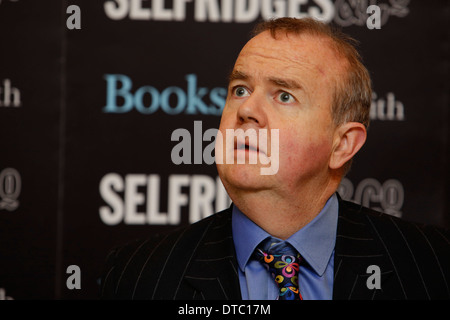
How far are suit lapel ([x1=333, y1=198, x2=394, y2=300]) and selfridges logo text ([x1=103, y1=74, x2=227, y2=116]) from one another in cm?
127

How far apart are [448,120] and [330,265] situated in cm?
165

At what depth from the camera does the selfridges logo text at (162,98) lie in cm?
304

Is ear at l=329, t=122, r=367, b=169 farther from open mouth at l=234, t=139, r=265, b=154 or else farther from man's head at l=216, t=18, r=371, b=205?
open mouth at l=234, t=139, r=265, b=154

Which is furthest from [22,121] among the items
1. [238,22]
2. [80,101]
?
[238,22]

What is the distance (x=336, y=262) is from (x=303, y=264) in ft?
0.31

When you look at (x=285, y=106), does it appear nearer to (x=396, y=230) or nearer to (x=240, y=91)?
(x=240, y=91)

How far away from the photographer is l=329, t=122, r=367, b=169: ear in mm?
1819

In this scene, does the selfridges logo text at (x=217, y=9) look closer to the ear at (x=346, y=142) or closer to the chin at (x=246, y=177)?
the ear at (x=346, y=142)

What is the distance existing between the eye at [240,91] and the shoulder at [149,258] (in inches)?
14.9

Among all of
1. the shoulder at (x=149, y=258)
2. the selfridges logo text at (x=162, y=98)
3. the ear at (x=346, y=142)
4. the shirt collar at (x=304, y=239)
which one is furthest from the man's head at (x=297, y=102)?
the selfridges logo text at (x=162, y=98)

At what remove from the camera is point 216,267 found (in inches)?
68.1

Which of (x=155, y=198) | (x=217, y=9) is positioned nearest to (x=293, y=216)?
(x=155, y=198)

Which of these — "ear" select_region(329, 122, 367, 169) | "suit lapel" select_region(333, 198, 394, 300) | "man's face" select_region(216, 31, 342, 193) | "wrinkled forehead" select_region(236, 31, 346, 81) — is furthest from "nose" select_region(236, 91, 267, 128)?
"suit lapel" select_region(333, 198, 394, 300)

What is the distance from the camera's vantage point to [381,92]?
3.09 meters
